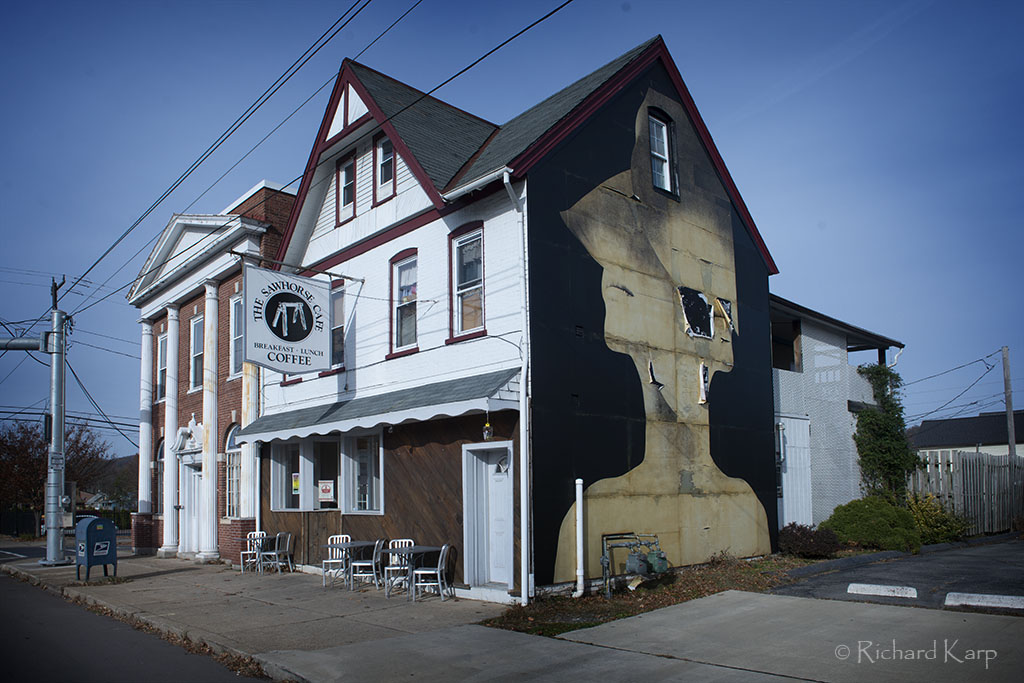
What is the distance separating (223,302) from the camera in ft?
72.7

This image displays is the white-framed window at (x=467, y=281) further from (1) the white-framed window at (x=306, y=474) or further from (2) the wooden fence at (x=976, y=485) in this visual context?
(2) the wooden fence at (x=976, y=485)

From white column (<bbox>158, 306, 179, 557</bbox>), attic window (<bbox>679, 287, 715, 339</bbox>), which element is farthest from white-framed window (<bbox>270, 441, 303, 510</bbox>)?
attic window (<bbox>679, 287, 715, 339</bbox>)

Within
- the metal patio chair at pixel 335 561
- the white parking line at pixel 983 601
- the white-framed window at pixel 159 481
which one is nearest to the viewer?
the white parking line at pixel 983 601

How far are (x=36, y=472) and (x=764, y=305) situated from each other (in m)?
37.0

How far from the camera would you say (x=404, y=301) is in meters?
15.3

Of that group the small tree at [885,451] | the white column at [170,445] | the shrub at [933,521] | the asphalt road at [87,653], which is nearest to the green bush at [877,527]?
the shrub at [933,521]

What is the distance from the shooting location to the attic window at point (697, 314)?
51.3 feet

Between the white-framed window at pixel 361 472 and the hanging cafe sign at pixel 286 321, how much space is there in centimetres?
169

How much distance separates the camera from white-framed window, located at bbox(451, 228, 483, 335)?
13609 millimetres

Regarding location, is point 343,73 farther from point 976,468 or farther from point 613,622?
point 976,468

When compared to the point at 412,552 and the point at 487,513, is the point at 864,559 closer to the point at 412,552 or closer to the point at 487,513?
the point at 487,513

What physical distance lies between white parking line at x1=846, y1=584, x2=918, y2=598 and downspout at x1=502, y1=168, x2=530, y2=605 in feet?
15.2

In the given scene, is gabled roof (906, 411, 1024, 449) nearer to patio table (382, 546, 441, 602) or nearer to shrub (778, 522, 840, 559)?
shrub (778, 522, 840, 559)

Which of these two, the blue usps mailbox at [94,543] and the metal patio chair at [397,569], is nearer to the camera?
the metal patio chair at [397,569]
